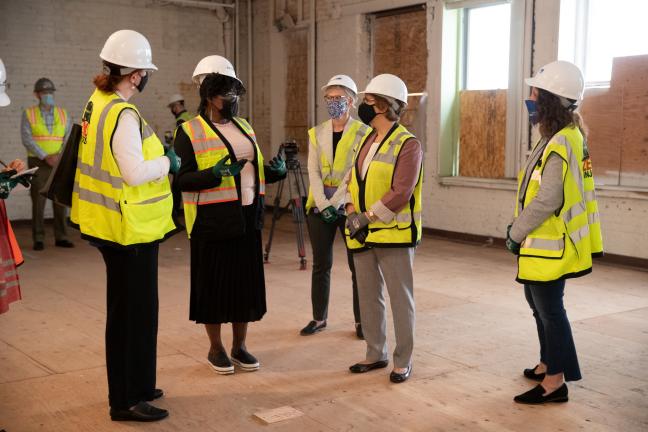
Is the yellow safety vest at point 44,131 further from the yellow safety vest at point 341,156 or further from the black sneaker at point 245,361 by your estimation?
the black sneaker at point 245,361

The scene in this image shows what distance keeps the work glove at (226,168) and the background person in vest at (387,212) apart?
635 mm

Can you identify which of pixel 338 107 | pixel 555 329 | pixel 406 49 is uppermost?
pixel 406 49

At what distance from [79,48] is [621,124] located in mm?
7407

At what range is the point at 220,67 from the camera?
13.7 feet

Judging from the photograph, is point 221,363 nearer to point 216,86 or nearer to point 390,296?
point 390,296

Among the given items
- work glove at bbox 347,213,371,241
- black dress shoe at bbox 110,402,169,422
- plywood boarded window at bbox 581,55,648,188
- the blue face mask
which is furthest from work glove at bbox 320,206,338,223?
plywood boarded window at bbox 581,55,648,188

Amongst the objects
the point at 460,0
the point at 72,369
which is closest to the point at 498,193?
the point at 460,0

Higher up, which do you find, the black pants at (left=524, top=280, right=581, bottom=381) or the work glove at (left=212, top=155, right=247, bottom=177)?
the work glove at (left=212, top=155, right=247, bottom=177)

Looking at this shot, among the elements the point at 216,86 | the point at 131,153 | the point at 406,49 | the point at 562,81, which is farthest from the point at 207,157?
the point at 406,49

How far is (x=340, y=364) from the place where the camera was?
171 inches

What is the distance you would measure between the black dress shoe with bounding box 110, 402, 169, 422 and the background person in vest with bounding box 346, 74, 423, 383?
1.14m

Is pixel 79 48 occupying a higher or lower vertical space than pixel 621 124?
higher

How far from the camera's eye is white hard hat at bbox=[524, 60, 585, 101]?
11.9 feet

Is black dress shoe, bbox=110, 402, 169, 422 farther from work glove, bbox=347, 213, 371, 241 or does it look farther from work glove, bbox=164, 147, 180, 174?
work glove, bbox=347, 213, 371, 241
